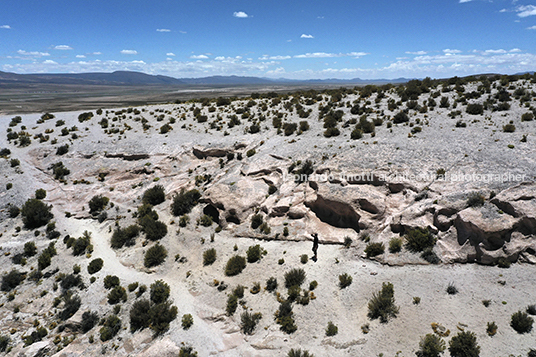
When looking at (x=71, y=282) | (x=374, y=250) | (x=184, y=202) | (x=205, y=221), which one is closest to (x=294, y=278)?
(x=374, y=250)

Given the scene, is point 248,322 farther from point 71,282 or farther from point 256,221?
point 71,282

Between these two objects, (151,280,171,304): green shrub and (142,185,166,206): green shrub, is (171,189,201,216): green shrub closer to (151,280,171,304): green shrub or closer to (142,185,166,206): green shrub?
(142,185,166,206): green shrub

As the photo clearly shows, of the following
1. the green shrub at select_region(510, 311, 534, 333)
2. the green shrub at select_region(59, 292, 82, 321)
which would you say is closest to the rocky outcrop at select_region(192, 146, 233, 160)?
the green shrub at select_region(59, 292, 82, 321)

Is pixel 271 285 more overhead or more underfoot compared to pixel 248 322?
more overhead

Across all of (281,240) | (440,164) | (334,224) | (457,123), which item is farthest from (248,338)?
(457,123)

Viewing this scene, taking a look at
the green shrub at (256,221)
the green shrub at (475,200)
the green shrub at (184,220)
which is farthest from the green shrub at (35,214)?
the green shrub at (475,200)

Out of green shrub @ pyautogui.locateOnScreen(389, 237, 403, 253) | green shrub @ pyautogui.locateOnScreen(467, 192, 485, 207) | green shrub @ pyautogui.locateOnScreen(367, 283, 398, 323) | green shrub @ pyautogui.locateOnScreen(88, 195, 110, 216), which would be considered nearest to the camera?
green shrub @ pyautogui.locateOnScreen(367, 283, 398, 323)

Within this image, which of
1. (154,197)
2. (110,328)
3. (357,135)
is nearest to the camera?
(110,328)
